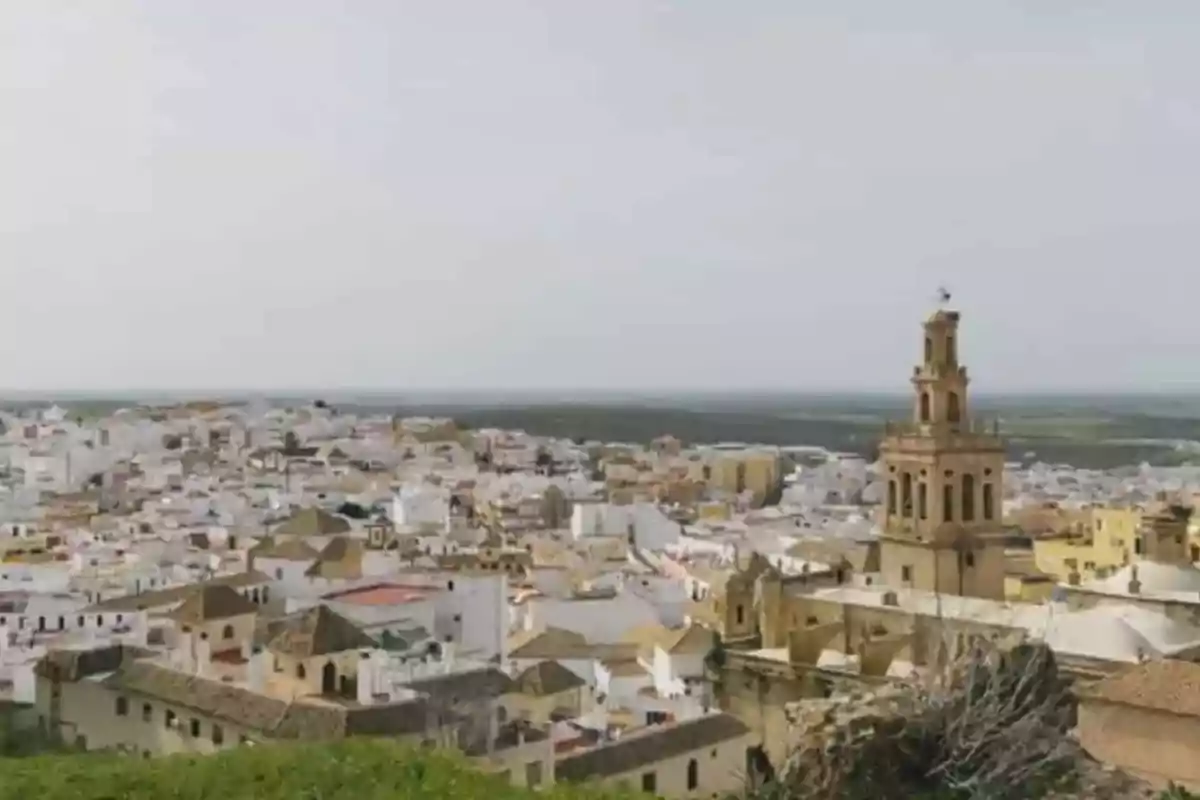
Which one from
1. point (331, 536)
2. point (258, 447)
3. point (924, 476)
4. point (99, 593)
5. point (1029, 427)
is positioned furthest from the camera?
point (1029, 427)

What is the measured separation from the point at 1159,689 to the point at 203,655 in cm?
1258

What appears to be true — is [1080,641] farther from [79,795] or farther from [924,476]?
[79,795]

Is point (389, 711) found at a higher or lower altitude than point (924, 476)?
lower

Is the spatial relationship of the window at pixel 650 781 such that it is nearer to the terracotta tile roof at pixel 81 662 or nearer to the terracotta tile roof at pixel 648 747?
the terracotta tile roof at pixel 648 747

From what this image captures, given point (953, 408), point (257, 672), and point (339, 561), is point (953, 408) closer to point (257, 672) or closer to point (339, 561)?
point (257, 672)

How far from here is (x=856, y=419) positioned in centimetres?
14062

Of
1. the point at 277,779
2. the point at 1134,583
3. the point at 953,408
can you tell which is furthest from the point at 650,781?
the point at 953,408

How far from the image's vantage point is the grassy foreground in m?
8.16

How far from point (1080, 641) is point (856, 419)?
12570 cm

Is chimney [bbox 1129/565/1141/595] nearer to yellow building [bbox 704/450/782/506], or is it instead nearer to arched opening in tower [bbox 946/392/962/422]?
arched opening in tower [bbox 946/392/962/422]

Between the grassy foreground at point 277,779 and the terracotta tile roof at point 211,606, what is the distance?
42.3 ft

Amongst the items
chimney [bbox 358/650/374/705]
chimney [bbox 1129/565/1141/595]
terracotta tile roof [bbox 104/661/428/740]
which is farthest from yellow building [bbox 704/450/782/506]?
chimney [bbox 358/650/374/705]

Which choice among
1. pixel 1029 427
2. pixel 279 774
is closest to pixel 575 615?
pixel 279 774

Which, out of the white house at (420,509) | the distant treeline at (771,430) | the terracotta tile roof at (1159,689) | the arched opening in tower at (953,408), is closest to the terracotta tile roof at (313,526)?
the white house at (420,509)
